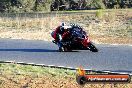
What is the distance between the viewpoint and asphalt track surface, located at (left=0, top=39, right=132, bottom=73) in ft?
48.0

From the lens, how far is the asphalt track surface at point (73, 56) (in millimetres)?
14619

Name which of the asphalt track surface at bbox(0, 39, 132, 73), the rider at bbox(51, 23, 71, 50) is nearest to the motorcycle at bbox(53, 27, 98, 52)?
the rider at bbox(51, 23, 71, 50)

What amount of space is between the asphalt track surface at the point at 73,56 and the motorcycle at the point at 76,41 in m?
0.24

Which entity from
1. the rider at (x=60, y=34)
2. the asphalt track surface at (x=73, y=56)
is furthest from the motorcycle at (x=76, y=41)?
the asphalt track surface at (x=73, y=56)

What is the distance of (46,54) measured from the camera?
17344 millimetres

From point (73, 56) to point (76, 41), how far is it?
1307mm

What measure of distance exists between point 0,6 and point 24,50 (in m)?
45.5

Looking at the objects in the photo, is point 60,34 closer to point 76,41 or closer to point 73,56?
point 76,41

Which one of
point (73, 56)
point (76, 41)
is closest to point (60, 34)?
point (76, 41)

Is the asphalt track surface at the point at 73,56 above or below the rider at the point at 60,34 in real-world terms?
below

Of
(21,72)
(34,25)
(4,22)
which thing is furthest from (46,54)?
(4,22)

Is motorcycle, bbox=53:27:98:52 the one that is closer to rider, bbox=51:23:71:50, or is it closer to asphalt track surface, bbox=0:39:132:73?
rider, bbox=51:23:71:50

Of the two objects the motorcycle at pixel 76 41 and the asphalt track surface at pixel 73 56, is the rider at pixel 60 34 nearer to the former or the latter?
the motorcycle at pixel 76 41

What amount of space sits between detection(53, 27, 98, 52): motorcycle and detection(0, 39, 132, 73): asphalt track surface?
0.24 m
